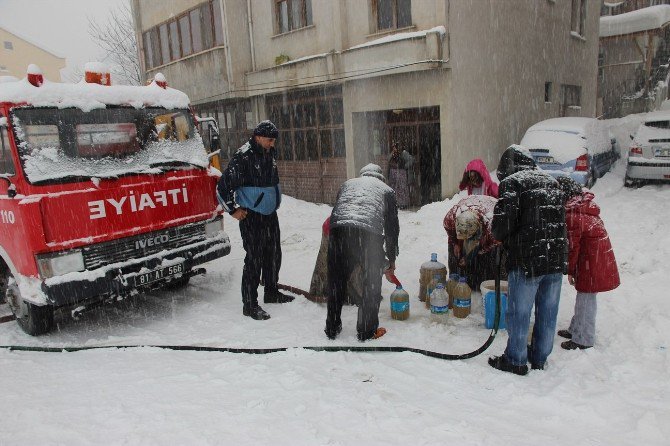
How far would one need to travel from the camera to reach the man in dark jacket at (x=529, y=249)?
3416mm

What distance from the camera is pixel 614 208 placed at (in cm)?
888

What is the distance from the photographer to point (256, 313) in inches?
200

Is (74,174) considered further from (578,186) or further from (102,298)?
(578,186)

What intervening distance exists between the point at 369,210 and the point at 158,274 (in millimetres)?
2511

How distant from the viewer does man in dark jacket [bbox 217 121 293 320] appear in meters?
5.05

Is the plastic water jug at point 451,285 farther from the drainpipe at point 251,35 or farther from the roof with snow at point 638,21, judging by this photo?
the roof with snow at point 638,21

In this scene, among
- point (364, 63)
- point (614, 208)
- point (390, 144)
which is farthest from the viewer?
point (390, 144)

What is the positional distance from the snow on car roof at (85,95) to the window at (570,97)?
1468 cm

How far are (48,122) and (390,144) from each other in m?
8.23

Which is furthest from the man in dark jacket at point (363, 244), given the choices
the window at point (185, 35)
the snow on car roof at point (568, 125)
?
the window at point (185, 35)

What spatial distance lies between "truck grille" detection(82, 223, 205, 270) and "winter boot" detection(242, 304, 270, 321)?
110cm

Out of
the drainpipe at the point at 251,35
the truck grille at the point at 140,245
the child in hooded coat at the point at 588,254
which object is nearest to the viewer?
the child in hooded coat at the point at 588,254

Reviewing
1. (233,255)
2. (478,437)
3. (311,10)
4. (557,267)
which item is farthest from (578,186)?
(311,10)

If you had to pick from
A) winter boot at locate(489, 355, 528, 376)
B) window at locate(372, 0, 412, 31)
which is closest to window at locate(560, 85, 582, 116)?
window at locate(372, 0, 412, 31)
